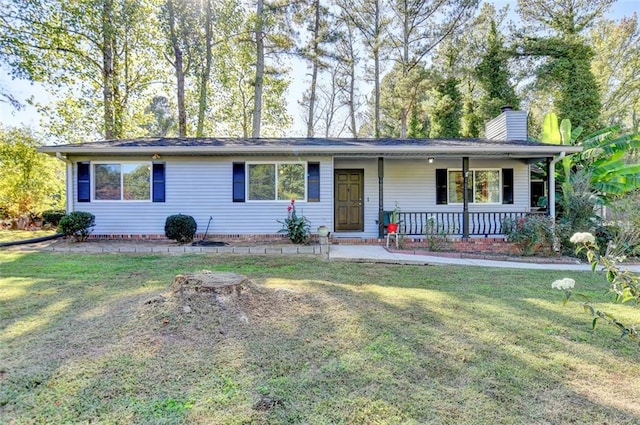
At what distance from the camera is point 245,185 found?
9.69 metres

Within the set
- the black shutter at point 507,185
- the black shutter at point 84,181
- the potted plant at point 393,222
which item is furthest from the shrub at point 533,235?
the black shutter at point 84,181

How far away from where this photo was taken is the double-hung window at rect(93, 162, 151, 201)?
9539 mm

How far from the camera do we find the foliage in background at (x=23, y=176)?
13117 millimetres

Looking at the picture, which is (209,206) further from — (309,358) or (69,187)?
(309,358)

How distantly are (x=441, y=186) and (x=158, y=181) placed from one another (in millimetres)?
8745

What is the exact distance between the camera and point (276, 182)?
976 centimetres

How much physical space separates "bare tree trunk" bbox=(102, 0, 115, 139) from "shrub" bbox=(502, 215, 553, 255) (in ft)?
54.6

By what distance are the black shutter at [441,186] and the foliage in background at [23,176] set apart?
48.6ft

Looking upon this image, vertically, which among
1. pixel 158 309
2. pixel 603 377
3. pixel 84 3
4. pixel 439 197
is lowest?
pixel 603 377

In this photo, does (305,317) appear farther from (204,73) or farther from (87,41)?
(87,41)

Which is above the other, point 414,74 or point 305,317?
point 414,74

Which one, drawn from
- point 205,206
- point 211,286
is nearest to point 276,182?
point 205,206

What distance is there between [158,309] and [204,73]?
16079 millimetres

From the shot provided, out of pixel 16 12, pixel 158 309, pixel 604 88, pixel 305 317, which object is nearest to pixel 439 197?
pixel 305 317
